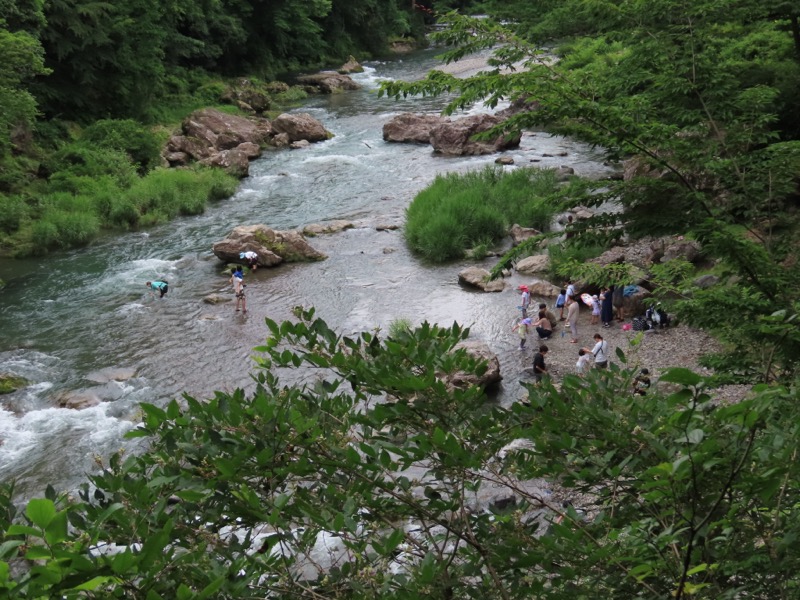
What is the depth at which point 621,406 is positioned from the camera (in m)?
2.98

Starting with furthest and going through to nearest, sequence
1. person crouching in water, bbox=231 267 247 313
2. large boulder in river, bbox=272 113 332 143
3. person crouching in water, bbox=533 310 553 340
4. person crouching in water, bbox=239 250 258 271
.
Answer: large boulder in river, bbox=272 113 332 143 < person crouching in water, bbox=239 250 258 271 < person crouching in water, bbox=231 267 247 313 < person crouching in water, bbox=533 310 553 340

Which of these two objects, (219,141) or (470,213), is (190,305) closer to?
(470,213)

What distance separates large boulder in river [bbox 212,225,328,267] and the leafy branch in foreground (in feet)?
53.8

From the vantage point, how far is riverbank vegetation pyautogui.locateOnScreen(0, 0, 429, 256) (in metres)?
21.0

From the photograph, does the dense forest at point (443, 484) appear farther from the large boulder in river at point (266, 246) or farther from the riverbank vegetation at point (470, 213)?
the large boulder in river at point (266, 246)

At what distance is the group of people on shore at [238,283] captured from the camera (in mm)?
16656

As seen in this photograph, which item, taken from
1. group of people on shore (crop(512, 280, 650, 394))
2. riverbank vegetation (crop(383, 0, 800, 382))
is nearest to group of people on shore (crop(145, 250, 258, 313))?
group of people on shore (crop(512, 280, 650, 394))

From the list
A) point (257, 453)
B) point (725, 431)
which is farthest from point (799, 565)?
point (257, 453)

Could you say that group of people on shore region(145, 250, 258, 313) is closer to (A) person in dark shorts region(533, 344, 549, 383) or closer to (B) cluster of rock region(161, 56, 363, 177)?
(A) person in dark shorts region(533, 344, 549, 383)

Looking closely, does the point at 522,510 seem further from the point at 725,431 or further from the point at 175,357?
the point at 175,357

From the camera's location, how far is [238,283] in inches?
655

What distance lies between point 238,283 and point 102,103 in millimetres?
18668

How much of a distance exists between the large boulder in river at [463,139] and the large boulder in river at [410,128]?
1.18m

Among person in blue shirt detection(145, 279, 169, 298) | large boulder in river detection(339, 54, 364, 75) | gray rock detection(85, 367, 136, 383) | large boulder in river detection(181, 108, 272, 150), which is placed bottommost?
gray rock detection(85, 367, 136, 383)
